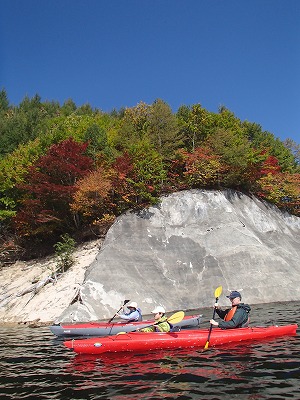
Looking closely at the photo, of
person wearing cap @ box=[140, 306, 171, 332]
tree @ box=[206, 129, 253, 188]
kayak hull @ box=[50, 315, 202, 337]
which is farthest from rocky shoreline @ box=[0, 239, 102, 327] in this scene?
tree @ box=[206, 129, 253, 188]

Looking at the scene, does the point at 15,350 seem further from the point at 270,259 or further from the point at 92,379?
the point at 270,259

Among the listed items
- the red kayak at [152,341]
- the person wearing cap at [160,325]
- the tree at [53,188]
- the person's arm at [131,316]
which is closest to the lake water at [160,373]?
the red kayak at [152,341]

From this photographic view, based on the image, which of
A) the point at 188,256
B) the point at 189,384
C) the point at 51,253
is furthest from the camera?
the point at 51,253

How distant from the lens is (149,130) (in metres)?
37.9

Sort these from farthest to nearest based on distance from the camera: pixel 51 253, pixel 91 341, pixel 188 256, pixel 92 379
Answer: pixel 51 253, pixel 188 256, pixel 91 341, pixel 92 379

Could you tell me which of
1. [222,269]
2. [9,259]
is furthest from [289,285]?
[9,259]

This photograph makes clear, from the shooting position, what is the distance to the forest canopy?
29.2 meters

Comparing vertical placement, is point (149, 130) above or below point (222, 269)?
above

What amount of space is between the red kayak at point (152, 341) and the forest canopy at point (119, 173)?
16.1 metres

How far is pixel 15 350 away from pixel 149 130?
27.8 m

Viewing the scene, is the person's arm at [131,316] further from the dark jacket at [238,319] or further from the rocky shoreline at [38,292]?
the rocky shoreline at [38,292]

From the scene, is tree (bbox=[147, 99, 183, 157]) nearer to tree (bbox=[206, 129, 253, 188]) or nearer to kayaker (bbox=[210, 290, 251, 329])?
tree (bbox=[206, 129, 253, 188])

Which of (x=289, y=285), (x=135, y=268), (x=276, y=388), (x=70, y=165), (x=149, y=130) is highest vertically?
(x=149, y=130)

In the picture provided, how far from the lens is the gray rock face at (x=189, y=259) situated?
74.9 ft
